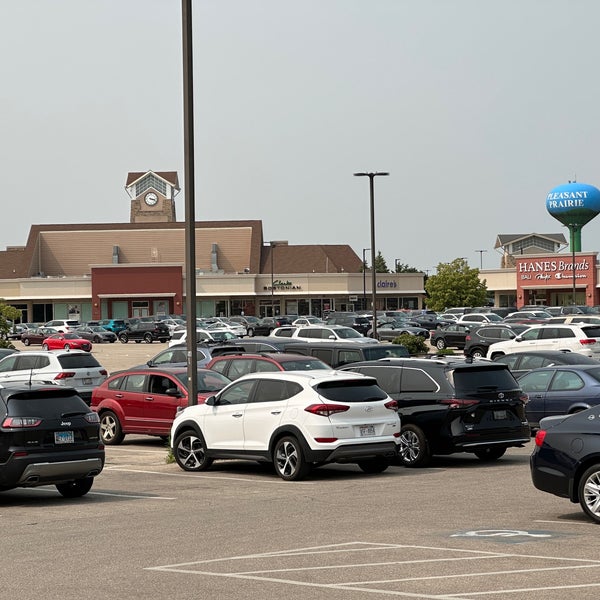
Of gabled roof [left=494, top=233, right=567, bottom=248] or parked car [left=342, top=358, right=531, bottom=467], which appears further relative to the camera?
gabled roof [left=494, top=233, right=567, bottom=248]

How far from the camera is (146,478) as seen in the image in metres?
18.6

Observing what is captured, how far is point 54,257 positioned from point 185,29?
106m

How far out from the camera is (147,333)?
7762 cm

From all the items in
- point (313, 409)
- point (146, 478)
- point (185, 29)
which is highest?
point (185, 29)

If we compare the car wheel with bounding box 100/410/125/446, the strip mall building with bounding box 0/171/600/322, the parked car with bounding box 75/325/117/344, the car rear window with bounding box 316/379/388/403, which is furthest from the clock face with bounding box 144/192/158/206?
the car rear window with bounding box 316/379/388/403

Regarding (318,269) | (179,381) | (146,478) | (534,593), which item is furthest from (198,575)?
(318,269)

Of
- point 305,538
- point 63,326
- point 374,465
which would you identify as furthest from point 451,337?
point 305,538

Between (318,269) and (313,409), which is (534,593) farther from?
(318,269)

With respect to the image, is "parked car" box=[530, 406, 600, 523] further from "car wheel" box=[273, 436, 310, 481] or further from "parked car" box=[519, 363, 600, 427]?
"parked car" box=[519, 363, 600, 427]

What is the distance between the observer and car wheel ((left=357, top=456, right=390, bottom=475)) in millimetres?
18359

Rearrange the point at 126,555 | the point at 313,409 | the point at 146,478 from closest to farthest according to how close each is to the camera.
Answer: the point at 126,555, the point at 313,409, the point at 146,478

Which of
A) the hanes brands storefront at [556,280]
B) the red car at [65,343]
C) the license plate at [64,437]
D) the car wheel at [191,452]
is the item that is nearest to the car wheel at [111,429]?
the car wheel at [191,452]

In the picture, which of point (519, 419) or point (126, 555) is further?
point (519, 419)

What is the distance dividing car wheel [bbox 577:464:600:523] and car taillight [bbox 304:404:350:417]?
5.44 meters
